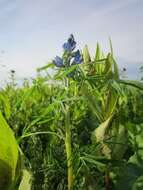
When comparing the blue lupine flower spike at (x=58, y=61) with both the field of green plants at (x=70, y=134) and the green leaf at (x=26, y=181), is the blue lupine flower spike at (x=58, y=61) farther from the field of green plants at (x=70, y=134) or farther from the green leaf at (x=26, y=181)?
the green leaf at (x=26, y=181)

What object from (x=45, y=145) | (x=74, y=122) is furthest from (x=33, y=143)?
(x=74, y=122)

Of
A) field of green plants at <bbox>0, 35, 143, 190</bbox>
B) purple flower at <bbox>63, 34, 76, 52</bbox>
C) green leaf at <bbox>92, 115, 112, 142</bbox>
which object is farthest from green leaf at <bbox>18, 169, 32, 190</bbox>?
purple flower at <bbox>63, 34, 76, 52</bbox>

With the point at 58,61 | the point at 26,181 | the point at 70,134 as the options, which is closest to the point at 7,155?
the point at 26,181

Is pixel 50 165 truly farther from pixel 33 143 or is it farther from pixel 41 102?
pixel 41 102

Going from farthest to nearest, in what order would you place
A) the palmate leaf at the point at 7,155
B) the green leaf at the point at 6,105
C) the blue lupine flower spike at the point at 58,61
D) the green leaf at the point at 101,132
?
the green leaf at the point at 101,132, the blue lupine flower spike at the point at 58,61, the green leaf at the point at 6,105, the palmate leaf at the point at 7,155

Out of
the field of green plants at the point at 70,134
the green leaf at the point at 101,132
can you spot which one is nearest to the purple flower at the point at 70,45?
the field of green plants at the point at 70,134

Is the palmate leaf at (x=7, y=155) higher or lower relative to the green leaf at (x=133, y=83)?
lower

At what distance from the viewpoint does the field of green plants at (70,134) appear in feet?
4.86

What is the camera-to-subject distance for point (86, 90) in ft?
5.19

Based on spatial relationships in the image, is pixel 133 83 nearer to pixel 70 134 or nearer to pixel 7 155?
pixel 70 134

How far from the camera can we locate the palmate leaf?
4.62ft

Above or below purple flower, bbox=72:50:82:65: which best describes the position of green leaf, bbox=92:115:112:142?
below

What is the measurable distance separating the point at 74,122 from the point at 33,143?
23 centimetres

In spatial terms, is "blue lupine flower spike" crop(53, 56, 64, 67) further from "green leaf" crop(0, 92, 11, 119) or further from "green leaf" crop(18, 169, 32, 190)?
"green leaf" crop(18, 169, 32, 190)
